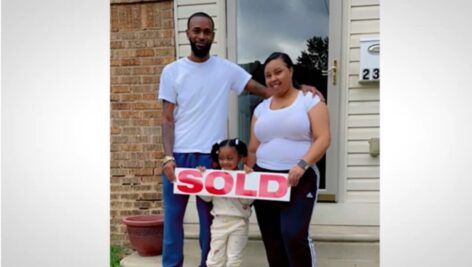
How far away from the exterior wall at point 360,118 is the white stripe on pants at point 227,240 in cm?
75

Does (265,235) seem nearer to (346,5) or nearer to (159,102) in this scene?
(159,102)

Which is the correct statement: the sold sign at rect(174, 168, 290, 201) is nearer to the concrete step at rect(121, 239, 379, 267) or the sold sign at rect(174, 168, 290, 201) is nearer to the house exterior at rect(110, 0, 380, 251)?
the house exterior at rect(110, 0, 380, 251)

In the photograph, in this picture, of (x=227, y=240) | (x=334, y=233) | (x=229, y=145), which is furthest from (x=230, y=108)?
(x=334, y=233)

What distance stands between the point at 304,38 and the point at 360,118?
0.45 metres

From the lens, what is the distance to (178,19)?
2.33 metres

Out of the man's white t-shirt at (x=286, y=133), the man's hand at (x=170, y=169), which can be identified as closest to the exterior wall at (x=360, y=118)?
the man's white t-shirt at (x=286, y=133)

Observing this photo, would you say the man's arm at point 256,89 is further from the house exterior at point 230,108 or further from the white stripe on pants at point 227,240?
the white stripe on pants at point 227,240

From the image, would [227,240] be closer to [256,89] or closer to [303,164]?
[303,164]

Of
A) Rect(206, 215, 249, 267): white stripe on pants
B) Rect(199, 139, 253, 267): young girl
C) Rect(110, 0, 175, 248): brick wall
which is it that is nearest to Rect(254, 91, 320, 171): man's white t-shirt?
Rect(199, 139, 253, 267): young girl

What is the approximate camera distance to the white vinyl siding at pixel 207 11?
227cm

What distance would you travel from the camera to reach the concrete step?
87.0 inches

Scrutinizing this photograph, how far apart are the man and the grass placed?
288mm
